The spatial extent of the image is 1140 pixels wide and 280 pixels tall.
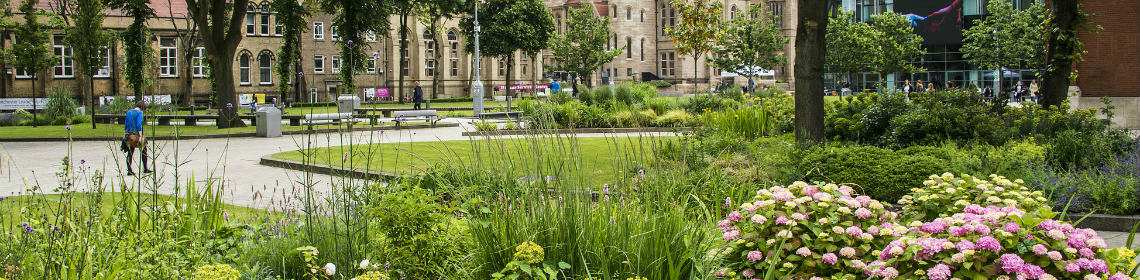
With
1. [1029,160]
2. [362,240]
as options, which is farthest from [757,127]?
[362,240]

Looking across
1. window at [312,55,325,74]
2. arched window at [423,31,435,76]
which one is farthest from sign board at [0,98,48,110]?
arched window at [423,31,435,76]

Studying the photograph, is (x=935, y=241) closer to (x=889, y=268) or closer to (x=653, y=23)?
(x=889, y=268)

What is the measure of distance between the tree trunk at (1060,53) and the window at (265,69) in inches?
2208

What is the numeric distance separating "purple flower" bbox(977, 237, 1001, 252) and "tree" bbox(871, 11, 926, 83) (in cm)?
6560

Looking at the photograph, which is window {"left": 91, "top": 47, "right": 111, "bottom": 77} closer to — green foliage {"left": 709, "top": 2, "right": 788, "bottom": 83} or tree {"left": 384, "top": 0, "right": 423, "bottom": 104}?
tree {"left": 384, "top": 0, "right": 423, "bottom": 104}

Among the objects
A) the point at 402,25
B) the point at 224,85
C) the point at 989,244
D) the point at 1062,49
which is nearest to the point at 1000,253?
the point at 989,244

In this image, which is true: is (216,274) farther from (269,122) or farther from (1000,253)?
(269,122)

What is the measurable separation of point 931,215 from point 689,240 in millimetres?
2391

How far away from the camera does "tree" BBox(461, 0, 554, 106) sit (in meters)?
71.6

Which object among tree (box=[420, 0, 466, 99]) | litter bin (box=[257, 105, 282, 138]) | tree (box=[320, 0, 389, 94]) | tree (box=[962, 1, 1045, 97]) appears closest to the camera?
litter bin (box=[257, 105, 282, 138])

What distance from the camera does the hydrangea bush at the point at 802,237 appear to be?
19.5 ft

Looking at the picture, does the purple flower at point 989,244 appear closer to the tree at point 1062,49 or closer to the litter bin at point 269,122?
the tree at point 1062,49

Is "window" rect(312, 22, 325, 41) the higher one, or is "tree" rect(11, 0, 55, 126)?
"window" rect(312, 22, 325, 41)

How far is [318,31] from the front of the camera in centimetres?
7550
